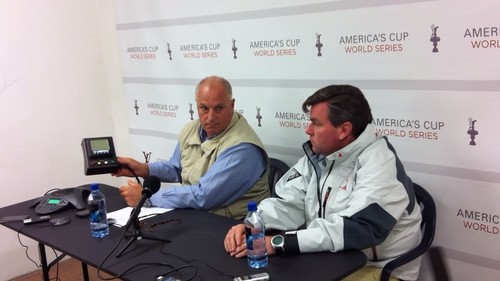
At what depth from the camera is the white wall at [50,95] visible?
3.30 metres

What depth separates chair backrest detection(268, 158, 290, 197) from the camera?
8.31 feet

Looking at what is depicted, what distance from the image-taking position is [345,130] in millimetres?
1857

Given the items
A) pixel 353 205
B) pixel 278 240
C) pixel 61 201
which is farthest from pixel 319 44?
pixel 61 201

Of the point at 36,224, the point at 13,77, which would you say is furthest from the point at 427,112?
the point at 13,77

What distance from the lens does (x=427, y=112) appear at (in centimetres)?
206

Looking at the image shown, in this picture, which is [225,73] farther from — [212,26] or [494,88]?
[494,88]

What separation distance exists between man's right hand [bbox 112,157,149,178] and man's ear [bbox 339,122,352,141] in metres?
1.22

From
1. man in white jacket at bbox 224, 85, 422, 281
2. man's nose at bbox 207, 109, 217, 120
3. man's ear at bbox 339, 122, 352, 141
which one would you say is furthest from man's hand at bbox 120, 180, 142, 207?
man's ear at bbox 339, 122, 352, 141

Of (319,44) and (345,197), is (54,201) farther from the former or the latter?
(319,44)

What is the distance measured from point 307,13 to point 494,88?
982 mm

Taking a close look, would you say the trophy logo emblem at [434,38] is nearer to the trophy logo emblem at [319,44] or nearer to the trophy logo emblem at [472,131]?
the trophy logo emblem at [472,131]

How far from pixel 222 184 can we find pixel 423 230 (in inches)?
37.0

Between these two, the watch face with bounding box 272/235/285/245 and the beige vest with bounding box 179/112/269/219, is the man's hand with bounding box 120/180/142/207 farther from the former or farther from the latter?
the watch face with bounding box 272/235/285/245

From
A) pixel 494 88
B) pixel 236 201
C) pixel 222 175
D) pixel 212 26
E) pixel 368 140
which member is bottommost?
pixel 236 201
